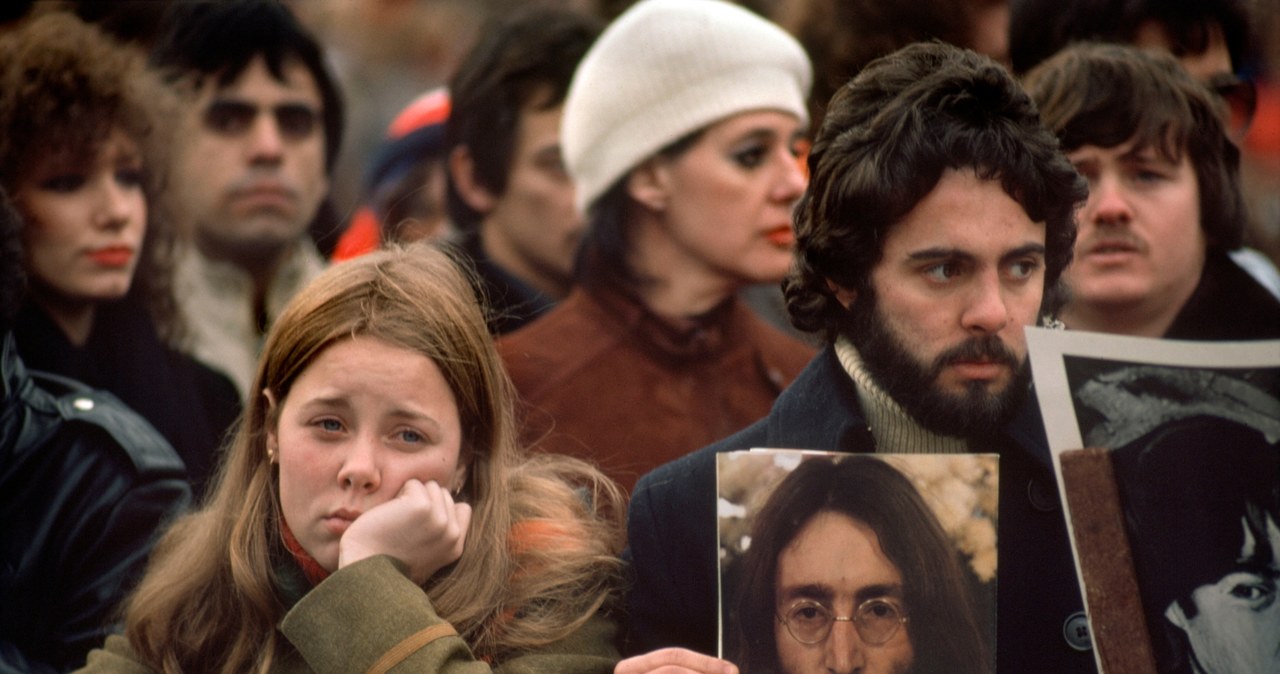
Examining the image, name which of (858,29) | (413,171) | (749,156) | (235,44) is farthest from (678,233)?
(413,171)

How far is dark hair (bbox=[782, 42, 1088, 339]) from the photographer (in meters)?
2.90

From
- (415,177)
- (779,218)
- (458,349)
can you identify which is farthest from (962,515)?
(415,177)

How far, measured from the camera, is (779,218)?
15.5 feet

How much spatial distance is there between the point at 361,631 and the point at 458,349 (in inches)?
25.2

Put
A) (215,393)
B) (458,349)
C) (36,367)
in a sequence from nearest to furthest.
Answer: (458,349) → (36,367) → (215,393)

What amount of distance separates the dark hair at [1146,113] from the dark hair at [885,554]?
1.26 metres

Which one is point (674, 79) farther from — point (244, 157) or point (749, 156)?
point (244, 157)

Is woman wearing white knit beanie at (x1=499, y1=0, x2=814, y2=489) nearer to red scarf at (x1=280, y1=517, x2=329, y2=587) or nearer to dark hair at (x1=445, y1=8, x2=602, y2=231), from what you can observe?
dark hair at (x1=445, y1=8, x2=602, y2=231)

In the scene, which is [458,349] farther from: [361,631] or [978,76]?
[978,76]

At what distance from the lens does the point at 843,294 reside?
10.1 ft

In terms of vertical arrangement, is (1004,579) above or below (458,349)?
below

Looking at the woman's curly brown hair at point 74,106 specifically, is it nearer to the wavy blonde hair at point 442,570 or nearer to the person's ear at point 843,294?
the wavy blonde hair at point 442,570

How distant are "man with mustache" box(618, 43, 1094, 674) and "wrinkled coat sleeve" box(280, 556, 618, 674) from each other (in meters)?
0.33

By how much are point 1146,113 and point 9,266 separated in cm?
279
